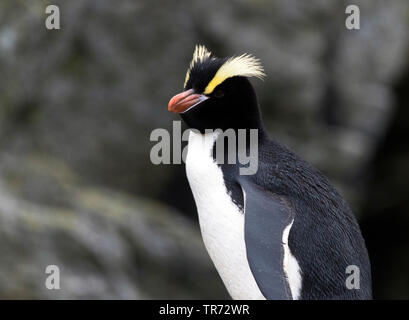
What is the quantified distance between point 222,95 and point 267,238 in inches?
17.6

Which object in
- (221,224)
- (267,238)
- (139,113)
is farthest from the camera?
(139,113)

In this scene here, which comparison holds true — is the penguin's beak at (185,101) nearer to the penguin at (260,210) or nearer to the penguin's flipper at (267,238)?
the penguin at (260,210)

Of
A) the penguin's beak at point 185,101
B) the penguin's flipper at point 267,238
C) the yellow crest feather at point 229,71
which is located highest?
the yellow crest feather at point 229,71

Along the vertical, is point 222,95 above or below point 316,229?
above

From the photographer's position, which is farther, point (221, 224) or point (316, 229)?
point (221, 224)

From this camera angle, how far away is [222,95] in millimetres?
2225

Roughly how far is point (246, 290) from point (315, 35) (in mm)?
3050

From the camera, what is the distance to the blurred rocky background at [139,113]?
3988 millimetres

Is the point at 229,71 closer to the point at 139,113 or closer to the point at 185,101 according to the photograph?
the point at 185,101

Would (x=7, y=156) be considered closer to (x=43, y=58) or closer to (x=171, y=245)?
(x=43, y=58)

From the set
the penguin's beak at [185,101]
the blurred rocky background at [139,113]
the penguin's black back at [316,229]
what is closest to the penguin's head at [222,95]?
the penguin's beak at [185,101]

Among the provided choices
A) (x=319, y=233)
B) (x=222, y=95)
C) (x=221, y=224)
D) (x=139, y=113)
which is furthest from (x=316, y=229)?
(x=139, y=113)

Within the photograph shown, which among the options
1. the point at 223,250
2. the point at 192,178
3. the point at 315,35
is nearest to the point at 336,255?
the point at 223,250

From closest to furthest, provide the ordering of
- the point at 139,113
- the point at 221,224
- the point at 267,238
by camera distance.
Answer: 1. the point at 267,238
2. the point at 221,224
3. the point at 139,113
